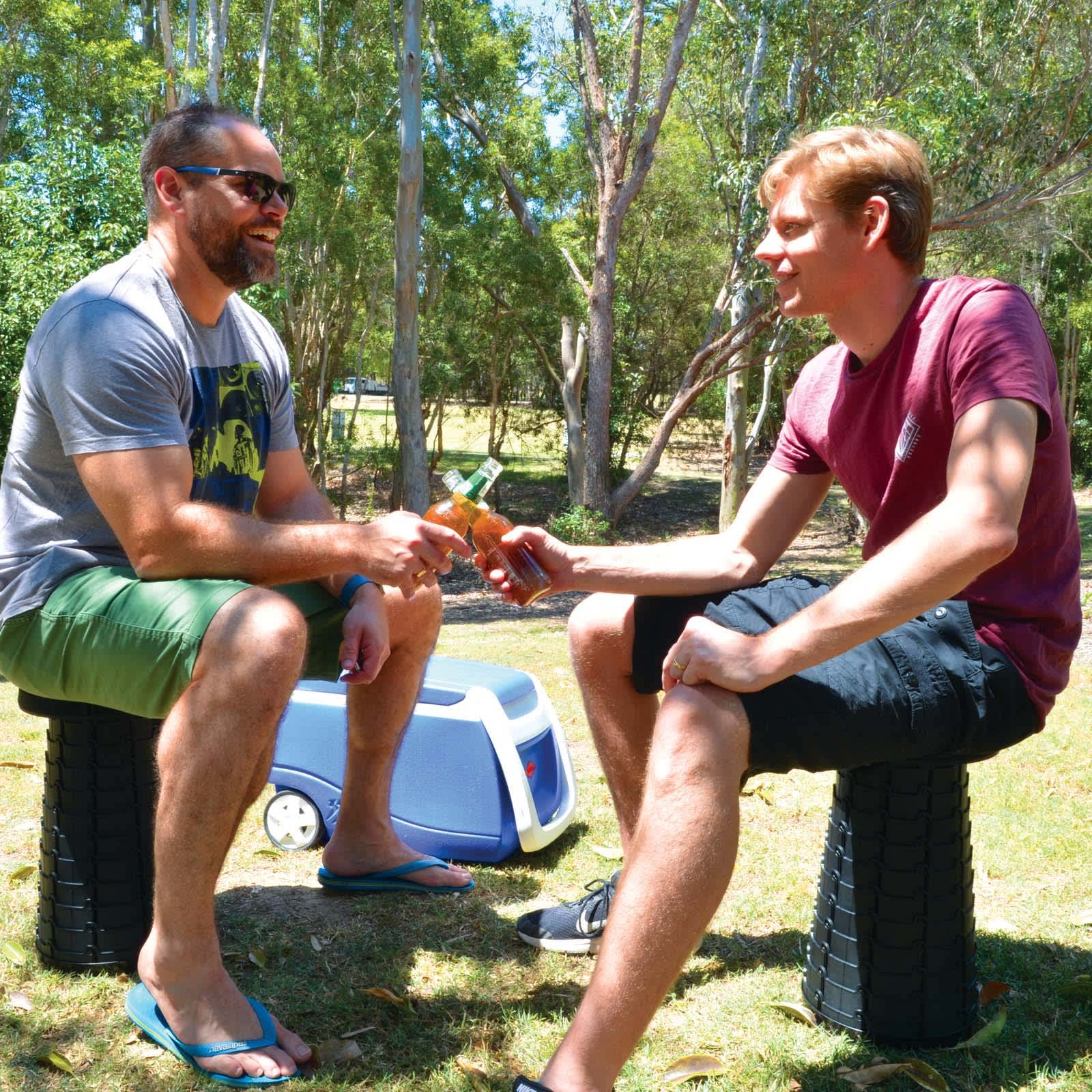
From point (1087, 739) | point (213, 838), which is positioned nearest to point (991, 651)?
point (213, 838)

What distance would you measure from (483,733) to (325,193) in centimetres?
1692

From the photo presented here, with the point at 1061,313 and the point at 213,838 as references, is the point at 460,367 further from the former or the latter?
the point at 213,838

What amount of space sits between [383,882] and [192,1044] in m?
0.95

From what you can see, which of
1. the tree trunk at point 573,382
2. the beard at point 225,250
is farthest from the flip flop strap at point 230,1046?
the tree trunk at point 573,382

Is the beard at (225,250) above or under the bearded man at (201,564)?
above

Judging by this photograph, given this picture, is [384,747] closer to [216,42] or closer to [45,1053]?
[45,1053]

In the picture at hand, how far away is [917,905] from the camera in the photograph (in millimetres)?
2346

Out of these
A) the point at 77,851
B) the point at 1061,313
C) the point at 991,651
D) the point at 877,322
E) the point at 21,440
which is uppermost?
the point at 1061,313

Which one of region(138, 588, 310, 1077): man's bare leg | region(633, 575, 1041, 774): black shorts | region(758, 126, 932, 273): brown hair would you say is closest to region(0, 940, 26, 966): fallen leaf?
region(138, 588, 310, 1077): man's bare leg

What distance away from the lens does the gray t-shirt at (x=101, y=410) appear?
2492 mm

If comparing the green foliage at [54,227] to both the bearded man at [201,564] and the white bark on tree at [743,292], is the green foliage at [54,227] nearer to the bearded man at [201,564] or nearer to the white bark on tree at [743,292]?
the white bark on tree at [743,292]

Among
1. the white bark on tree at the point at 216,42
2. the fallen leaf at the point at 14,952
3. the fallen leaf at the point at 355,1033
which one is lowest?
the fallen leaf at the point at 14,952

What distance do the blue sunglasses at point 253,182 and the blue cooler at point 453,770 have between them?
1.42 metres

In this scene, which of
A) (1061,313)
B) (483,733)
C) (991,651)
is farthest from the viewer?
(1061,313)
